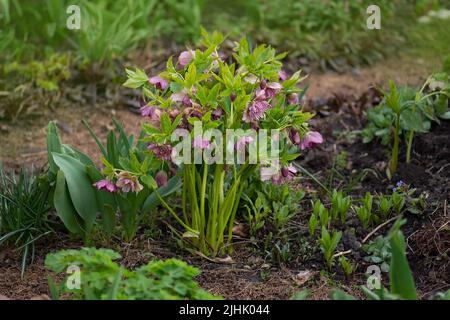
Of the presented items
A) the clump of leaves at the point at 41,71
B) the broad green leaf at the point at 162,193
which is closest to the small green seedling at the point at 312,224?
the broad green leaf at the point at 162,193

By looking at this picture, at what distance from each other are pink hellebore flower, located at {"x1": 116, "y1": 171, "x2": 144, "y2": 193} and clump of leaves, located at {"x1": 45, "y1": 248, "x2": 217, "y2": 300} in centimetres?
45

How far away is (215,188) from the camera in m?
3.44

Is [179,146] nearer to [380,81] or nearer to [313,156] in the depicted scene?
[313,156]

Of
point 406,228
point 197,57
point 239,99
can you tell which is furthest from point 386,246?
point 197,57

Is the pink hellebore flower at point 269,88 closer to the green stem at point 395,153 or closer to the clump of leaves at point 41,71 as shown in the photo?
the green stem at point 395,153

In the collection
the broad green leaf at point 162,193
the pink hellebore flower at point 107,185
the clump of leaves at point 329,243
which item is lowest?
the clump of leaves at point 329,243

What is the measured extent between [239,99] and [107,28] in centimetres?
254

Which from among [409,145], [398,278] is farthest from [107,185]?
[409,145]

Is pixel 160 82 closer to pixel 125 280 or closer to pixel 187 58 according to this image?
pixel 187 58

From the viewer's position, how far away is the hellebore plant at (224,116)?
313 cm

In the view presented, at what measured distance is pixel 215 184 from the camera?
3438 millimetres

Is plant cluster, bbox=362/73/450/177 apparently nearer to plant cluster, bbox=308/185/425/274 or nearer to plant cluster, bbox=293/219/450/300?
plant cluster, bbox=308/185/425/274

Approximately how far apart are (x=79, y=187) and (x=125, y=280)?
2.78 feet

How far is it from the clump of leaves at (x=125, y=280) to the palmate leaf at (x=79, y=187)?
2.28 feet
